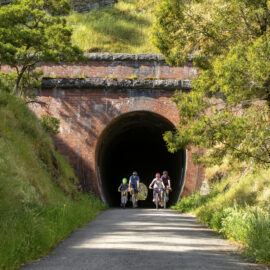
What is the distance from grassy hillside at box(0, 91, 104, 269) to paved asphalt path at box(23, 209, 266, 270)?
0.23m

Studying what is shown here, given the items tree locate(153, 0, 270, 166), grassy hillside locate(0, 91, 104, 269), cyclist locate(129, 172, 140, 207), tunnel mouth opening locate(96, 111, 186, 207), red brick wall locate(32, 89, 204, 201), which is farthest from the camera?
tunnel mouth opening locate(96, 111, 186, 207)

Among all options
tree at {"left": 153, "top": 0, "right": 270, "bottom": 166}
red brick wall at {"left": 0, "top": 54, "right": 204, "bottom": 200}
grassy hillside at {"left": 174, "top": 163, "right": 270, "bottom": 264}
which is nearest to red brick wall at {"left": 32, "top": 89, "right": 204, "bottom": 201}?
red brick wall at {"left": 0, "top": 54, "right": 204, "bottom": 200}

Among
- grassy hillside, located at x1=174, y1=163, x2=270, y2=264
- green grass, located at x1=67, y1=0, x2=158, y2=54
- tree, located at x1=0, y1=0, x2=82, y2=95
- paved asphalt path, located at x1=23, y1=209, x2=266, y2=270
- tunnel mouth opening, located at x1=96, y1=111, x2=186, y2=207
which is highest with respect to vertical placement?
green grass, located at x1=67, y1=0, x2=158, y2=54

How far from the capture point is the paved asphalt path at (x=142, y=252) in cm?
465

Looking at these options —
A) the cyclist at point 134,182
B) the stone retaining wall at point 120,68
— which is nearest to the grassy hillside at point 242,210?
the cyclist at point 134,182

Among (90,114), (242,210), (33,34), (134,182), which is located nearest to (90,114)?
(90,114)

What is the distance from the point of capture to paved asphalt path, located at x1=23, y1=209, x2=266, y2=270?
4.65 metres

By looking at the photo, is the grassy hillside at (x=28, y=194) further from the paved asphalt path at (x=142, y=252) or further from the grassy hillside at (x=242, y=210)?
the grassy hillside at (x=242, y=210)

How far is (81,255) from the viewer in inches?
207

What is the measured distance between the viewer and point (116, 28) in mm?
23875

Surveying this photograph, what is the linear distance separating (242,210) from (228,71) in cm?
242

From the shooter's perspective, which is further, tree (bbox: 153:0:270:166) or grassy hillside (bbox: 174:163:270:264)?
tree (bbox: 153:0:270:166)

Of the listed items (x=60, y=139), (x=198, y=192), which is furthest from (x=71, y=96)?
(x=198, y=192)

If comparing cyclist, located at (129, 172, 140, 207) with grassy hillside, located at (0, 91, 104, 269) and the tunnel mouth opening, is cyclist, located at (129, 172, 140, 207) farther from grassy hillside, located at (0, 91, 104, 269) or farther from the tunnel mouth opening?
grassy hillside, located at (0, 91, 104, 269)
